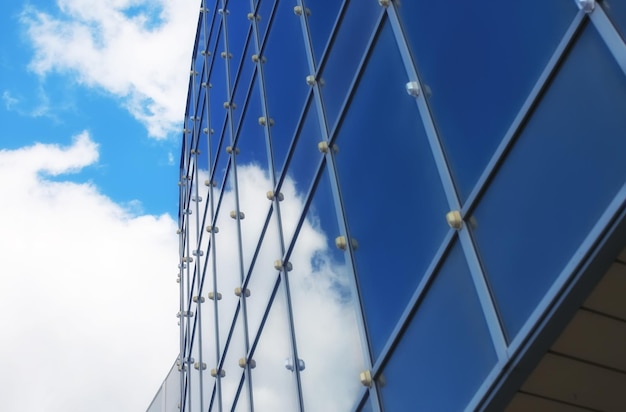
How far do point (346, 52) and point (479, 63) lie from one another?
2855 millimetres

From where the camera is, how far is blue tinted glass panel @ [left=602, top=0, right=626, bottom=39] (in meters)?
4.70

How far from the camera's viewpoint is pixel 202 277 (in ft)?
51.7

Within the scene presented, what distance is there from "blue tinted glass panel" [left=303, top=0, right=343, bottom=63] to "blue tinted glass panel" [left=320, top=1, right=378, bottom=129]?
0.99 feet

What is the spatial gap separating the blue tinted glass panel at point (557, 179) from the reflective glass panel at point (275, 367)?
3928mm

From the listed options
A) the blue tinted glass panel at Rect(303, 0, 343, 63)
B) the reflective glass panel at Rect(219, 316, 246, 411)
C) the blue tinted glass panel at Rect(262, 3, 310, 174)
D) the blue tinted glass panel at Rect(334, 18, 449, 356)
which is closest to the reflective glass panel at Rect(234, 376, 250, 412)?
the reflective glass panel at Rect(219, 316, 246, 411)

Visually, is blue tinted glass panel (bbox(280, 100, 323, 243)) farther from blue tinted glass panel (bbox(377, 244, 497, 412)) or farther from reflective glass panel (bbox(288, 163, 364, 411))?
blue tinted glass panel (bbox(377, 244, 497, 412))

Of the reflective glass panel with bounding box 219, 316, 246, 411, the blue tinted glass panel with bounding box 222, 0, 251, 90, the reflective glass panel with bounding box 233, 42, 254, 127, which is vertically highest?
the blue tinted glass panel with bounding box 222, 0, 251, 90

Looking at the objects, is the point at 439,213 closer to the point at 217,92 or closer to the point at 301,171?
the point at 301,171

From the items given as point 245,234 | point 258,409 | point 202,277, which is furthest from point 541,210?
point 202,277

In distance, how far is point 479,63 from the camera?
6023 millimetres

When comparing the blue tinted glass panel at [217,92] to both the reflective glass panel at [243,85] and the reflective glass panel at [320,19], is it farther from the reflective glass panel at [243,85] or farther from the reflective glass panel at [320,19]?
the reflective glass panel at [320,19]

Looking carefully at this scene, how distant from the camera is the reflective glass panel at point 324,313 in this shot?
741cm

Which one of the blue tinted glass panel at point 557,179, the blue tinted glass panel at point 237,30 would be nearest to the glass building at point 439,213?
the blue tinted glass panel at point 557,179

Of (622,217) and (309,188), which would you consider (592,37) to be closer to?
(622,217)
